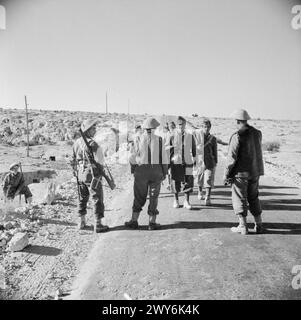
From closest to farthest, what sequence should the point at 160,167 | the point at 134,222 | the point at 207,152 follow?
1. the point at 160,167
2. the point at 134,222
3. the point at 207,152

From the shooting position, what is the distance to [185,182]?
8.46 m

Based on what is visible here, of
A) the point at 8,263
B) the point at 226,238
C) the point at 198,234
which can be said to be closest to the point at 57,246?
the point at 8,263

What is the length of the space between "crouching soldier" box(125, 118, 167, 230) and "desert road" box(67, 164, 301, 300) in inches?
19.8

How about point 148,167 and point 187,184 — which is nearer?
point 148,167

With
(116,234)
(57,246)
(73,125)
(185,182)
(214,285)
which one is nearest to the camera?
(214,285)

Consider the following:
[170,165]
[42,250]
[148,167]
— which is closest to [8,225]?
[42,250]

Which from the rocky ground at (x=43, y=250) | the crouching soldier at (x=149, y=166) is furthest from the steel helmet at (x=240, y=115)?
the rocky ground at (x=43, y=250)

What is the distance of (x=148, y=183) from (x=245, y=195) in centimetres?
179

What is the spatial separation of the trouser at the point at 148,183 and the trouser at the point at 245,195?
143 centimetres

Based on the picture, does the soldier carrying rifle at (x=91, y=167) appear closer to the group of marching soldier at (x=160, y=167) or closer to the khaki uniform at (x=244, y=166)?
the group of marching soldier at (x=160, y=167)

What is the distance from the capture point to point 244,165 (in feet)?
21.3

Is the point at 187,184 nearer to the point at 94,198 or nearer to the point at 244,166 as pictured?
the point at 244,166
